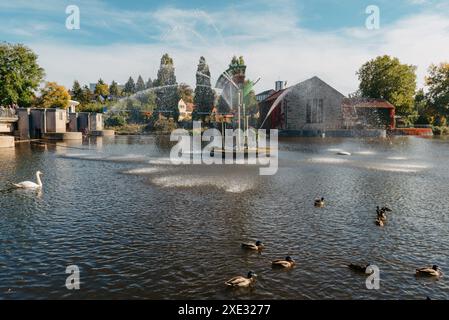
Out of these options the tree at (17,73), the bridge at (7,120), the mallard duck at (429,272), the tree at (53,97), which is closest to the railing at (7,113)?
the bridge at (7,120)

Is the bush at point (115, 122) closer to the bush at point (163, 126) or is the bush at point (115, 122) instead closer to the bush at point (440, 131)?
the bush at point (163, 126)

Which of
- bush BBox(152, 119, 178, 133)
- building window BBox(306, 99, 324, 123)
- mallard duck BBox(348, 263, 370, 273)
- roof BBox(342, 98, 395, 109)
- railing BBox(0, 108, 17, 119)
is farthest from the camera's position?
bush BBox(152, 119, 178, 133)

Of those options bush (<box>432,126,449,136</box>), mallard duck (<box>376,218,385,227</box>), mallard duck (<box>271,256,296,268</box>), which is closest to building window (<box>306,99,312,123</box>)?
bush (<box>432,126,449,136</box>)

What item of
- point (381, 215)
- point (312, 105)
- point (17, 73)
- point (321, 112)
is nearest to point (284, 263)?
point (381, 215)

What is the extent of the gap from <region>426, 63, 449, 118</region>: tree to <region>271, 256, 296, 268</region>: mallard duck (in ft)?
534

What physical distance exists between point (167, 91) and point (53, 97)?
54995mm

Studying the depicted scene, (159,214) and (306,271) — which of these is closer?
(306,271)

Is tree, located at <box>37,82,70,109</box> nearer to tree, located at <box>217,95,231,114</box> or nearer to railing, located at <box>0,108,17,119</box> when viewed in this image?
railing, located at <box>0,108,17,119</box>

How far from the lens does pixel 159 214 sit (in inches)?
1009

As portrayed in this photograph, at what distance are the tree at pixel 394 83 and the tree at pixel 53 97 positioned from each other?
12134 cm

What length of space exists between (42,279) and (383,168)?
44956 millimetres

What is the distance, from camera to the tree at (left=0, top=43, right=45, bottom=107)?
9756cm
